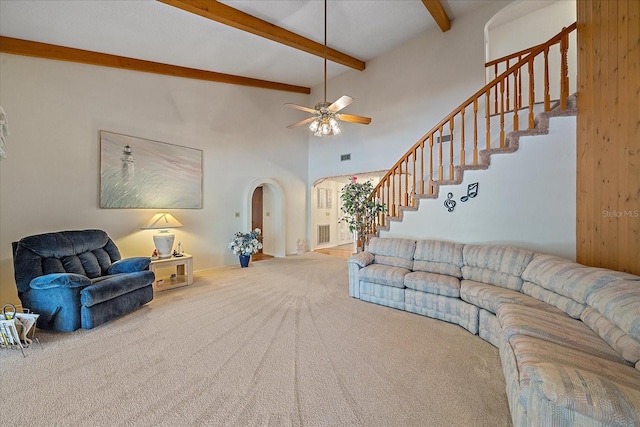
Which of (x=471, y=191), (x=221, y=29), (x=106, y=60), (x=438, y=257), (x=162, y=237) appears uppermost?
(x=221, y=29)

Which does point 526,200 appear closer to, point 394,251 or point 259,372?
point 394,251

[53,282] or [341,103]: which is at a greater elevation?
[341,103]

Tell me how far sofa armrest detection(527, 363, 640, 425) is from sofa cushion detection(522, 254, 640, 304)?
1.05m

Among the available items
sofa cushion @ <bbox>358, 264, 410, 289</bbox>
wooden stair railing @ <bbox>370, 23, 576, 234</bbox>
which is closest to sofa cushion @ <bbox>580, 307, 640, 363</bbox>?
sofa cushion @ <bbox>358, 264, 410, 289</bbox>

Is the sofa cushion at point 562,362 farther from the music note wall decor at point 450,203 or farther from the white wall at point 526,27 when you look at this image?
the white wall at point 526,27

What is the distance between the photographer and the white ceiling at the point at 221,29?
3.11 m

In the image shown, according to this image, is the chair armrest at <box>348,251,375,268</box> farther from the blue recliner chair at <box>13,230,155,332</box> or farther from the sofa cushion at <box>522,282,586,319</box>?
the blue recliner chair at <box>13,230,155,332</box>

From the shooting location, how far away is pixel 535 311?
205 cm

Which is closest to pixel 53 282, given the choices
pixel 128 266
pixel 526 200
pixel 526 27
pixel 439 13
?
pixel 128 266

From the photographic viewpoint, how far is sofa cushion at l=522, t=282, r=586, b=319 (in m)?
2.00

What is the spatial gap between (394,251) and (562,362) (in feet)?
8.06

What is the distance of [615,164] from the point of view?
2344 mm

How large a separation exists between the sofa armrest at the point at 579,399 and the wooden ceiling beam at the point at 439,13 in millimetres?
4852

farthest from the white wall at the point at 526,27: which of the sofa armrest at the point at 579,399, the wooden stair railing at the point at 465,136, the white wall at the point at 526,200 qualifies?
the sofa armrest at the point at 579,399
